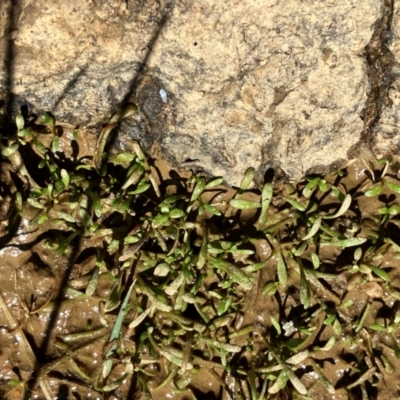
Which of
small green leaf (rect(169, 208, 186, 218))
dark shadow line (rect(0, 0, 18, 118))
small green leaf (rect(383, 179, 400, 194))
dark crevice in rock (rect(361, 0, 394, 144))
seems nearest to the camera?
dark shadow line (rect(0, 0, 18, 118))

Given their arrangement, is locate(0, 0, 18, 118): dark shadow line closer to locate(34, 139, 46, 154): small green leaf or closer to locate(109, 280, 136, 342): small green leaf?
locate(34, 139, 46, 154): small green leaf

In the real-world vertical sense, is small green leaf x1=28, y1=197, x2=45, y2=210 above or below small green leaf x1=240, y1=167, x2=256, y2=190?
below

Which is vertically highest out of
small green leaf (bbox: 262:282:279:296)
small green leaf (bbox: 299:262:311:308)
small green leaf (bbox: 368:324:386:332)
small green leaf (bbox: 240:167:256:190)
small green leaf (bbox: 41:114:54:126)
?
small green leaf (bbox: 41:114:54:126)

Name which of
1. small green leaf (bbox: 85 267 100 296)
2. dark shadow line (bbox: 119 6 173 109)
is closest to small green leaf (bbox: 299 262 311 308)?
small green leaf (bbox: 85 267 100 296)

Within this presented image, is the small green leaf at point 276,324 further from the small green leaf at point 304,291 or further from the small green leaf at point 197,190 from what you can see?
the small green leaf at point 197,190

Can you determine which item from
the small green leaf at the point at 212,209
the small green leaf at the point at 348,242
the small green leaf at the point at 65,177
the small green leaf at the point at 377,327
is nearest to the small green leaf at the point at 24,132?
the small green leaf at the point at 65,177

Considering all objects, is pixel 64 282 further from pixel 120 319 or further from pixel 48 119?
pixel 48 119

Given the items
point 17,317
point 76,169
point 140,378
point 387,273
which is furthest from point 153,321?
point 387,273

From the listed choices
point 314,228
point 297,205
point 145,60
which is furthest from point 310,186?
point 145,60
